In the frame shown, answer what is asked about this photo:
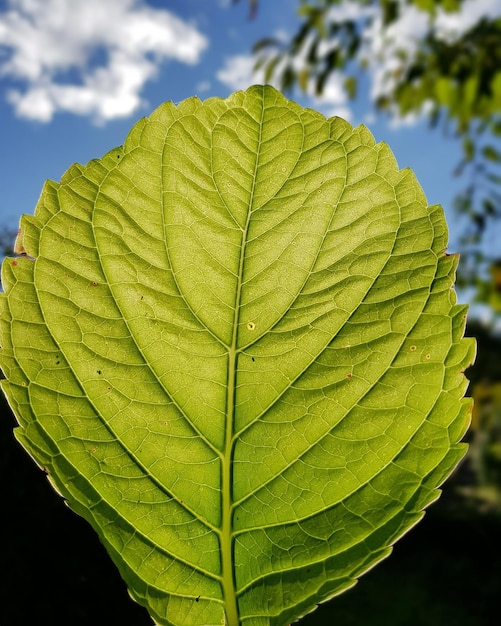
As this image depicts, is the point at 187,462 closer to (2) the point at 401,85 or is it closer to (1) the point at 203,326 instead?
(1) the point at 203,326

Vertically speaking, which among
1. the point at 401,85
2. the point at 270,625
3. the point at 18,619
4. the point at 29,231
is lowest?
the point at 18,619

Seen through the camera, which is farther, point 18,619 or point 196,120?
point 18,619

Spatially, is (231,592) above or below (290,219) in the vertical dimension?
below

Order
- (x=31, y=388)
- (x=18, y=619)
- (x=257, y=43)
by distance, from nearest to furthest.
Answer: (x=31, y=388) → (x=18, y=619) → (x=257, y=43)

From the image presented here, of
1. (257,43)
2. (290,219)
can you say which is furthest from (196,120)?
(257,43)

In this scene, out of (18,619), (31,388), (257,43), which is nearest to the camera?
(31,388)

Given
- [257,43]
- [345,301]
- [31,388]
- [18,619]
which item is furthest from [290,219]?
[257,43]

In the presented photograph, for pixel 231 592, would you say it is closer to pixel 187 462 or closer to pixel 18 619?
pixel 187 462
